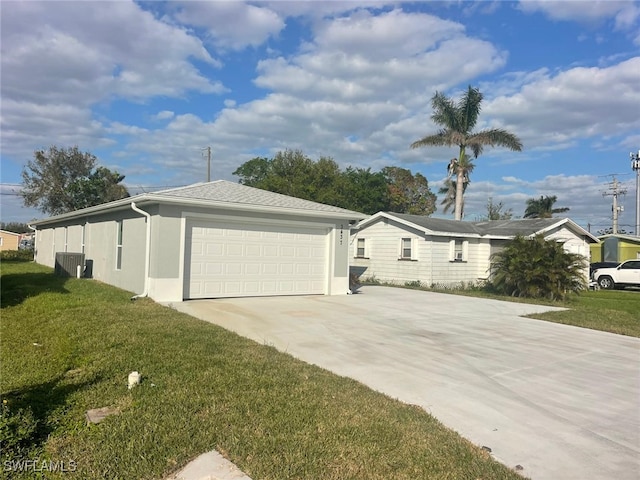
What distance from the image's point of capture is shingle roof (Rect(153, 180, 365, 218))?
40.4 feet

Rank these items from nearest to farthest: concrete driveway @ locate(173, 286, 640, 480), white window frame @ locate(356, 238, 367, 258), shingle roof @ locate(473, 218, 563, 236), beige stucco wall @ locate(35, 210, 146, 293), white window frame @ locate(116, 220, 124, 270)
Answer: concrete driveway @ locate(173, 286, 640, 480), beige stucco wall @ locate(35, 210, 146, 293), white window frame @ locate(116, 220, 124, 270), shingle roof @ locate(473, 218, 563, 236), white window frame @ locate(356, 238, 367, 258)

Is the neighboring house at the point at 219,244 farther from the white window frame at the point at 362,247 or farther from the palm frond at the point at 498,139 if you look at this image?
the palm frond at the point at 498,139

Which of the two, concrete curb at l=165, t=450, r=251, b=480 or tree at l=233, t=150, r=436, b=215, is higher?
tree at l=233, t=150, r=436, b=215

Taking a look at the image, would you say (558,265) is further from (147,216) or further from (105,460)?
(105,460)

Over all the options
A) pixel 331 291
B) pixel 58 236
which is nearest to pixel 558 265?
pixel 331 291

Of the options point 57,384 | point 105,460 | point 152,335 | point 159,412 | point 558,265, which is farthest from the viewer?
point 558,265

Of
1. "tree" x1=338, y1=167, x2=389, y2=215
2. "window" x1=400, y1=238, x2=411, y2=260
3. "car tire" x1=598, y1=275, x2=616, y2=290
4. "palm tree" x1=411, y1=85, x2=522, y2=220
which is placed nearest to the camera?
"window" x1=400, y1=238, x2=411, y2=260

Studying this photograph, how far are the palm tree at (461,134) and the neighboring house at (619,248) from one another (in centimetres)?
1216

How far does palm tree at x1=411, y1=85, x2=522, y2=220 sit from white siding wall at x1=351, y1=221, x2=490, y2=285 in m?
6.14

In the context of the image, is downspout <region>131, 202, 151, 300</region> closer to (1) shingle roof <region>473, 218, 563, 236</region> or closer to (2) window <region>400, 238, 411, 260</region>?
(2) window <region>400, 238, 411, 260</region>

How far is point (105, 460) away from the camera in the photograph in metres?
3.49

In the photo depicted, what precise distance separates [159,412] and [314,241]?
10.6 metres

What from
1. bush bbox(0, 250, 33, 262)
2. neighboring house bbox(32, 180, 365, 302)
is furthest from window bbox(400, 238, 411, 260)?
bush bbox(0, 250, 33, 262)

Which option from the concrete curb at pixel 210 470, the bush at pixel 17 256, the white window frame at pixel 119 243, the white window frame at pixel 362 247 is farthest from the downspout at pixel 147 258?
the bush at pixel 17 256
